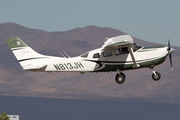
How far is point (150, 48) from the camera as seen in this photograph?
34406 millimetres

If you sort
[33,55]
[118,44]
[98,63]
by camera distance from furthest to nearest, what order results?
1. [33,55]
2. [98,63]
3. [118,44]

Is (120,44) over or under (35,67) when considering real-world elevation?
over

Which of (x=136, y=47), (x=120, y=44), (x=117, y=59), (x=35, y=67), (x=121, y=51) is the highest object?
(x=120, y=44)

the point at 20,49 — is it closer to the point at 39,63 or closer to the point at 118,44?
the point at 39,63

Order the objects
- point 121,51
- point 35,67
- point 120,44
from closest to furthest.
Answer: point 120,44
point 121,51
point 35,67

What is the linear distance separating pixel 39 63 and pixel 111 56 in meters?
6.77

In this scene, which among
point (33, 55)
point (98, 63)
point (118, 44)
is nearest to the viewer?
point (118, 44)

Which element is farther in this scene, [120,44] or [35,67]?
[35,67]

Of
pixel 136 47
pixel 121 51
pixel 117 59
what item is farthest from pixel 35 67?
pixel 136 47

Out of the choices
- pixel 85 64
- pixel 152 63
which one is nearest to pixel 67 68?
pixel 85 64

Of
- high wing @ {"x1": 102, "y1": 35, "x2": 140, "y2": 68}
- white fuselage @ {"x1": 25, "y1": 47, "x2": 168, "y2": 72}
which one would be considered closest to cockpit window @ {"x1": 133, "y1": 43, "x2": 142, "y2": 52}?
white fuselage @ {"x1": 25, "y1": 47, "x2": 168, "y2": 72}

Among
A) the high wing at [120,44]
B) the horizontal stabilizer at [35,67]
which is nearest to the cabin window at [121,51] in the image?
the high wing at [120,44]

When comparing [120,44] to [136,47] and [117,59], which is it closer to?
[117,59]

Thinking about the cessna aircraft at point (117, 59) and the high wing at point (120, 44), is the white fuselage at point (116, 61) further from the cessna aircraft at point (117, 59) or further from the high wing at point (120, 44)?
the high wing at point (120, 44)
